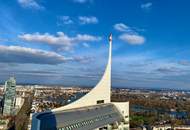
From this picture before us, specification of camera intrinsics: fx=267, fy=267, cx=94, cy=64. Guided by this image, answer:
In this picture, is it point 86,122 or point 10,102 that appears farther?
point 10,102

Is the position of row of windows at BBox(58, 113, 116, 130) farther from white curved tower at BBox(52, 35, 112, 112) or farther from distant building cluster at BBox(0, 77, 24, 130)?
distant building cluster at BBox(0, 77, 24, 130)

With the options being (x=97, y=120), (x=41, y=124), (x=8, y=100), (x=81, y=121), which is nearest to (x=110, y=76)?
(x=97, y=120)

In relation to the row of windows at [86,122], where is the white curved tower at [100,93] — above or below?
above

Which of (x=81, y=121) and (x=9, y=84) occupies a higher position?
(x=9, y=84)

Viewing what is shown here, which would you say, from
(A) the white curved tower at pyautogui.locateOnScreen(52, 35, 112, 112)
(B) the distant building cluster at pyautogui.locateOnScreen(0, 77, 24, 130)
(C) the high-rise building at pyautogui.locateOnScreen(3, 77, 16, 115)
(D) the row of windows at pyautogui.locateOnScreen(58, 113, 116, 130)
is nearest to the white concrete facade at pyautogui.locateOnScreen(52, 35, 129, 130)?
(A) the white curved tower at pyautogui.locateOnScreen(52, 35, 112, 112)

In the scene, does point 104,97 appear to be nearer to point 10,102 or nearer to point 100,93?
point 100,93

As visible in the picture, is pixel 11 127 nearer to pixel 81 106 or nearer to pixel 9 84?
pixel 81 106

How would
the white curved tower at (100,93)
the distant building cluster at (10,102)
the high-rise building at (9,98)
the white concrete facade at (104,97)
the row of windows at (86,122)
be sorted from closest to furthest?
the row of windows at (86,122)
the white curved tower at (100,93)
the white concrete facade at (104,97)
the distant building cluster at (10,102)
the high-rise building at (9,98)

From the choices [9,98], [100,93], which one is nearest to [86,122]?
[100,93]

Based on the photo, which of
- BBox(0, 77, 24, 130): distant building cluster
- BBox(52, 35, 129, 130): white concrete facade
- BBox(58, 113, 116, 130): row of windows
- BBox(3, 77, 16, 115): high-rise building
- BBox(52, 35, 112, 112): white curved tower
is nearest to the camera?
BBox(58, 113, 116, 130): row of windows

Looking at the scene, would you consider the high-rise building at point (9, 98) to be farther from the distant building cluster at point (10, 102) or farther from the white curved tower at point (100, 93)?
the white curved tower at point (100, 93)

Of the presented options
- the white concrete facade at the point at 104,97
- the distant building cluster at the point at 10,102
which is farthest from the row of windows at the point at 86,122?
the distant building cluster at the point at 10,102
